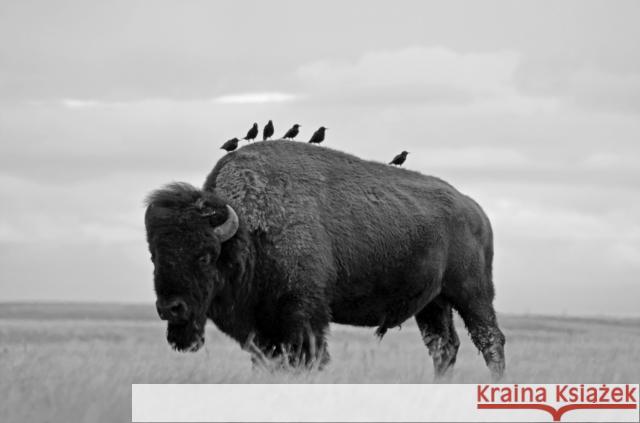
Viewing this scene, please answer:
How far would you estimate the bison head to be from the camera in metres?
9.85

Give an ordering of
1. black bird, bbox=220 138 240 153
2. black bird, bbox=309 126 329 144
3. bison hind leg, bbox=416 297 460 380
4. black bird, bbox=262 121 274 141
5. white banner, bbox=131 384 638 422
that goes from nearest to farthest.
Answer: white banner, bbox=131 384 638 422 → bison hind leg, bbox=416 297 460 380 → black bird, bbox=220 138 240 153 → black bird, bbox=262 121 274 141 → black bird, bbox=309 126 329 144

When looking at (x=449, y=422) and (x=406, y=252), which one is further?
(x=406, y=252)

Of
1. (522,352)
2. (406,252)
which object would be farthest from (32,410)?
(522,352)

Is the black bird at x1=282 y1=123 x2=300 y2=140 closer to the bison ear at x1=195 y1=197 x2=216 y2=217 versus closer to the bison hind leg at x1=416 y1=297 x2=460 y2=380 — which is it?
the bison hind leg at x1=416 y1=297 x2=460 y2=380

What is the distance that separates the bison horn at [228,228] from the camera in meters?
10.3

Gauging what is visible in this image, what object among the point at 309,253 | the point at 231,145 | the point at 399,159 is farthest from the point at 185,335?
the point at 399,159

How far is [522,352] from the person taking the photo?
18.9 metres

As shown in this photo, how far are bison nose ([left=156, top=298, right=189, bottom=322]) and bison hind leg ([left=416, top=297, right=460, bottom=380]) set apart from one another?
4686 millimetres

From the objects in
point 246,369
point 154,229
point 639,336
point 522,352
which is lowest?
point 639,336

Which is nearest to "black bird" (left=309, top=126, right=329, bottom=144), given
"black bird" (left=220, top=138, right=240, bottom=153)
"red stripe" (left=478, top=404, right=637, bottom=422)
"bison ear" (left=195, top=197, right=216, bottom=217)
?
"black bird" (left=220, top=138, right=240, bottom=153)

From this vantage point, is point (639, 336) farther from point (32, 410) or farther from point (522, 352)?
point (32, 410)

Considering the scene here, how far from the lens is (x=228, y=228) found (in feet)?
34.0

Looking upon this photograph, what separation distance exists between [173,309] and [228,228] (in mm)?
1082

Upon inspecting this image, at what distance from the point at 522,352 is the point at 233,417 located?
12.6 metres
